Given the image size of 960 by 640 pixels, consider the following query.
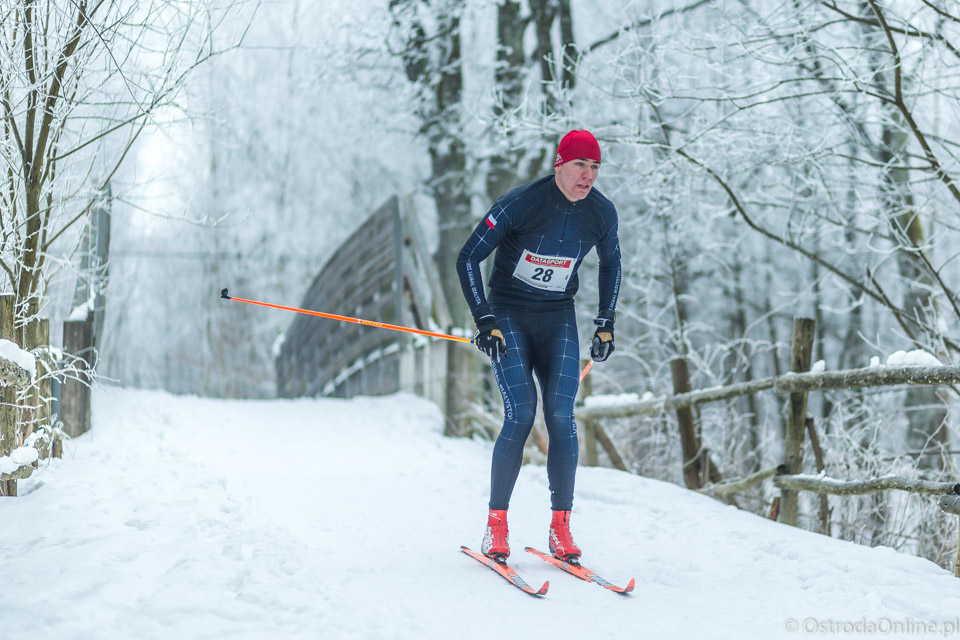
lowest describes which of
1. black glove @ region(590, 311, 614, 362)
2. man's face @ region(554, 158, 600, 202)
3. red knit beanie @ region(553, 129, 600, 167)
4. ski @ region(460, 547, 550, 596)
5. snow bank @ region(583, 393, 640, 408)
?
ski @ region(460, 547, 550, 596)

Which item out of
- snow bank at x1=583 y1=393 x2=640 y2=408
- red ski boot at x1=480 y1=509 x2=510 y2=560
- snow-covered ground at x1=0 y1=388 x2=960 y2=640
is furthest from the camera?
snow bank at x1=583 y1=393 x2=640 y2=408

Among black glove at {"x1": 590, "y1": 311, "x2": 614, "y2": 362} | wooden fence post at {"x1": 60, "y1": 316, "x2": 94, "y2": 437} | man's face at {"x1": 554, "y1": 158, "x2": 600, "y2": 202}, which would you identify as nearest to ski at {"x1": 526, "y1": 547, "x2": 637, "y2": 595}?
black glove at {"x1": 590, "y1": 311, "x2": 614, "y2": 362}

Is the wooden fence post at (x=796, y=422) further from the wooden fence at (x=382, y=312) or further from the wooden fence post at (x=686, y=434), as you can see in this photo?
the wooden fence at (x=382, y=312)

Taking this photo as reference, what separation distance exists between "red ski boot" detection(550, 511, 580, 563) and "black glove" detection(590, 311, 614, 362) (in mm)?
715

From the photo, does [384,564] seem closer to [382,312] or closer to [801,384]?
[801,384]

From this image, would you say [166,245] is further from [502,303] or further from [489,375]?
[502,303]

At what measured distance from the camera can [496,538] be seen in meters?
3.58

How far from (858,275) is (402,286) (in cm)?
742

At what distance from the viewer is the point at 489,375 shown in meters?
8.77

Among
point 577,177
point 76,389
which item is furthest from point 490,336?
point 76,389

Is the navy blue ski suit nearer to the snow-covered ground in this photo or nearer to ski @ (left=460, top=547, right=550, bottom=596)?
ski @ (left=460, top=547, right=550, bottom=596)

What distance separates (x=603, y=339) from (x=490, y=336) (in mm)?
586

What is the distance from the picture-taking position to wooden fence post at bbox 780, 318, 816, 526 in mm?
4879

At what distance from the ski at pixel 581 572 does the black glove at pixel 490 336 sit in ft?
2.97
